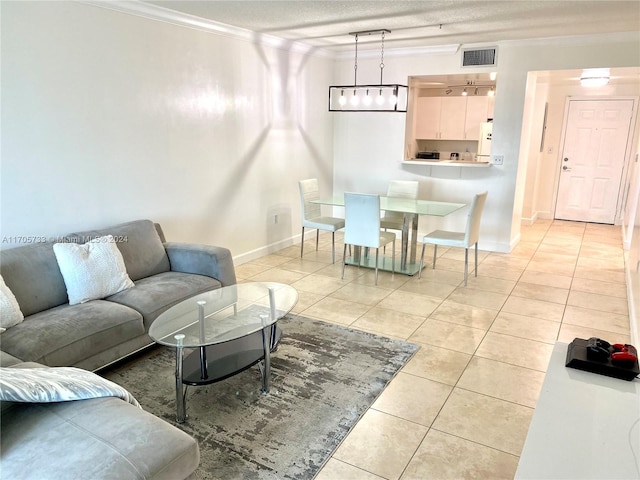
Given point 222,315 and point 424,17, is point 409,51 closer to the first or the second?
point 424,17

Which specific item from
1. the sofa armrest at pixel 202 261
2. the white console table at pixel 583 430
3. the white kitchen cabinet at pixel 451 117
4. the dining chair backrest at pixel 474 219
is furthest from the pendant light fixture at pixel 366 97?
the white console table at pixel 583 430

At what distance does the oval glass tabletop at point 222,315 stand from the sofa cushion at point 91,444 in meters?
0.64

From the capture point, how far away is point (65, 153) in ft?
10.5

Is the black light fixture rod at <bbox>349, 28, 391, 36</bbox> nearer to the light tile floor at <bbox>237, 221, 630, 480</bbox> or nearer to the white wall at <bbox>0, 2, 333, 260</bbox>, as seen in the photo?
the white wall at <bbox>0, 2, 333, 260</bbox>

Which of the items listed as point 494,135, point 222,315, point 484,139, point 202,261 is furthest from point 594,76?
point 222,315

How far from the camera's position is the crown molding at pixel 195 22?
3348 mm

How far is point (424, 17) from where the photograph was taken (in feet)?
12.5

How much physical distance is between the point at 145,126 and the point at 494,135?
3884 millimetres

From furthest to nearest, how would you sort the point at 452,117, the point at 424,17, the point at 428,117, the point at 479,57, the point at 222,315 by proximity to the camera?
the point at 428,117 < the point at 452,117 < the point at 479,57 < the point at 424,17 < the point at 222,315

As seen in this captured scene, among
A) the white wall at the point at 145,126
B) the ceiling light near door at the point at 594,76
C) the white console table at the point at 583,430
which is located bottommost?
the white console table at the point at 583,430

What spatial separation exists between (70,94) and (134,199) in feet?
3.04

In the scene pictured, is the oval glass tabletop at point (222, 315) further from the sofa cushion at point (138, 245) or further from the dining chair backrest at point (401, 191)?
the dining chair backrest at point (401, 191)

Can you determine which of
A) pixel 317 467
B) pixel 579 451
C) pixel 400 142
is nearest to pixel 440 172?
pixel 400 142

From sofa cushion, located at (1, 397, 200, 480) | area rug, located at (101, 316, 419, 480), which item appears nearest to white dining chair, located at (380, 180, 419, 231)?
area rug, located at (101, 316, 419, 480)
